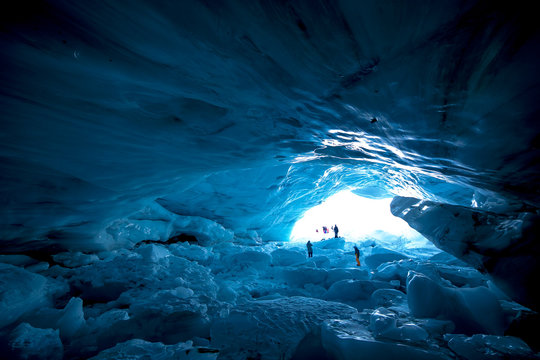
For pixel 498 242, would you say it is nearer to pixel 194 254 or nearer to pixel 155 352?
pixel 155 352

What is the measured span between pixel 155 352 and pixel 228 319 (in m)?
0.66

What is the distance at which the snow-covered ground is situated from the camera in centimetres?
162

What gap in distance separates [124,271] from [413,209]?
5716 millimetres

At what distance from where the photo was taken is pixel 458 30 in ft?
4.33

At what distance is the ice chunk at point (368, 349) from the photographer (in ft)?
4.71

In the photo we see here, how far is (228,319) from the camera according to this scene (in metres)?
2.04

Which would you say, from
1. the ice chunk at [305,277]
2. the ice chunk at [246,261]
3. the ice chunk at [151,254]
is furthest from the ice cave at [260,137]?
the ice chunk at [246,261]

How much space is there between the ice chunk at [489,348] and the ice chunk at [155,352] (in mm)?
2042

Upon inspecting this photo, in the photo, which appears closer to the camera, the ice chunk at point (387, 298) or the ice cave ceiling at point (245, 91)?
the ice cave ceiling at point (245, 91)

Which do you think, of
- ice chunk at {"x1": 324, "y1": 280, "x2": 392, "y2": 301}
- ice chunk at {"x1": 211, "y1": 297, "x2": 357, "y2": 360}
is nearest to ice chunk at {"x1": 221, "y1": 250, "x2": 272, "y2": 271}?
ice chunk at {"x1": 324, "y1": 280, "x2": 392, "y2": 301}

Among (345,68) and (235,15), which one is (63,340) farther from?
(345,68)

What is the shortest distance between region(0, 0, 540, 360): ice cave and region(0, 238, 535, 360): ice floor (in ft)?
0.06

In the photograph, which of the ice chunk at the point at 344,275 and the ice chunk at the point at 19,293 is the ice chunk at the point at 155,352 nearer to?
the ice chunk at the point at 19,293

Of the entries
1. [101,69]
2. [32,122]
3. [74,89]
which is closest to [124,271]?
[32,122]
